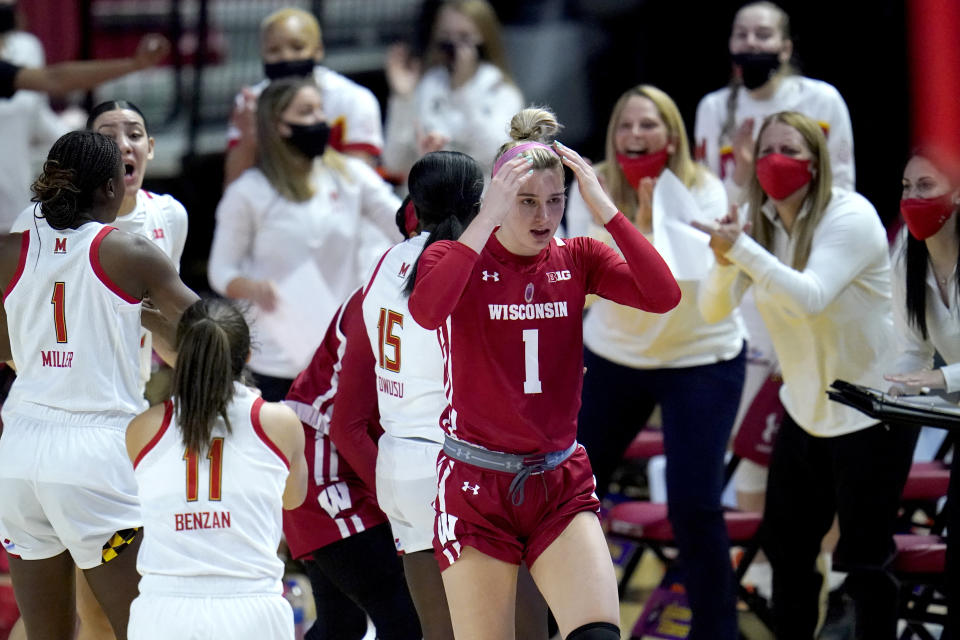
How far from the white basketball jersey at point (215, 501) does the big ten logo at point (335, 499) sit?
0.56 meters

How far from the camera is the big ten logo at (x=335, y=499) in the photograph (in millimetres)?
4000

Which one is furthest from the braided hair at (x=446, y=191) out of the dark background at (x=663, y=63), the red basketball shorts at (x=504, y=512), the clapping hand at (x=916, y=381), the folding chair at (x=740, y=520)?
the dark background at (x=663, y=63)

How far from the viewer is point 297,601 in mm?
5633

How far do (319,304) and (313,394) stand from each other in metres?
1.44

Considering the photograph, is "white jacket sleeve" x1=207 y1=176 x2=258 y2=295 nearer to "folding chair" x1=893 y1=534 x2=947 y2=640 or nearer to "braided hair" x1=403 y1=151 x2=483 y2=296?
"braided hair" x1=403 y1=151 x2=483 y2=296

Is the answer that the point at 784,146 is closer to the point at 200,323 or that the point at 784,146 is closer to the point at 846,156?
the point at 846,156

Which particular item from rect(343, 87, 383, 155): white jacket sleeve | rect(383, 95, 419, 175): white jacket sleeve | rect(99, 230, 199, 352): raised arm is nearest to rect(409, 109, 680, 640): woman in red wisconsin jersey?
rect(99, 230, 199, 352): raised arm

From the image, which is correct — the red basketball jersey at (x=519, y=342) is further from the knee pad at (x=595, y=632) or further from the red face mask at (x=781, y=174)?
the red face mask at (x=781, y=174)

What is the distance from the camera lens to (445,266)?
10.9ft

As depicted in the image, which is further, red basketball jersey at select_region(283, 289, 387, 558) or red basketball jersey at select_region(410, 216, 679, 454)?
red basketball jersey at select_region(283, 289, 387, 558)

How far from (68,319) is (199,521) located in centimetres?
77

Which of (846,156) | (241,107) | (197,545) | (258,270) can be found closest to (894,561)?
(846,156)

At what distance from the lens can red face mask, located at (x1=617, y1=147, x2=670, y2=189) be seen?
4902mm

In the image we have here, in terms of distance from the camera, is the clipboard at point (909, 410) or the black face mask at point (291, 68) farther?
the black face mask at point (291, 68)
